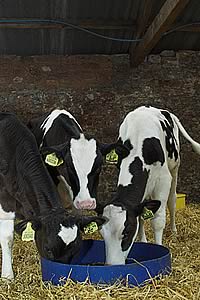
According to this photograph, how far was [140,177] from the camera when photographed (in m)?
4.23

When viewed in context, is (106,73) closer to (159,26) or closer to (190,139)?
(159,26)

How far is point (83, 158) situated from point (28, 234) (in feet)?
3.34

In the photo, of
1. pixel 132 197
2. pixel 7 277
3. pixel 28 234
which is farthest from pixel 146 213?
pixel 7 277

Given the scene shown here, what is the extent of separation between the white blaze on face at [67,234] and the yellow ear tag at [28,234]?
206 mm

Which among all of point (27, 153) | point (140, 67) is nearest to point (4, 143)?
point (27, 153)

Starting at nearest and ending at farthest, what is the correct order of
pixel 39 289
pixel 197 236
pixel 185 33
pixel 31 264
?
pixel 39 289, pixel 31 264, pixel 197 236, pixel 185 33

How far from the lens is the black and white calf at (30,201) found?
327 cm

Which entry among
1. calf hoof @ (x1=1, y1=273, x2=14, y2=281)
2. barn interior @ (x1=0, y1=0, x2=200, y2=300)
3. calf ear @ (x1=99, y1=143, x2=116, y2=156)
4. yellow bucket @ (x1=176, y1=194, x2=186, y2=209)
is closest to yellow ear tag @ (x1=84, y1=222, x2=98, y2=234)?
calf hoof @ (x1=1, y1=273, x2=14, y2=281)

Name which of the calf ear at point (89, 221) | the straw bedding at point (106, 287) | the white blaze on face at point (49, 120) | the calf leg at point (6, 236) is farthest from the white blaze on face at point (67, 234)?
the white blaze on face at point (49, 120)

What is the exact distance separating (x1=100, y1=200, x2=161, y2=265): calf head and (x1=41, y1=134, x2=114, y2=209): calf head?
259mm

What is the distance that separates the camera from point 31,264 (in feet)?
14.1

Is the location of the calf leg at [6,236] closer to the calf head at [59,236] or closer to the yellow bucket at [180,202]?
the calf head at [59,236]

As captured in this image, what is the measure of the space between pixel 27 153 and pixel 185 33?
4.25 m

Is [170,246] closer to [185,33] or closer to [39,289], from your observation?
[39,289]
